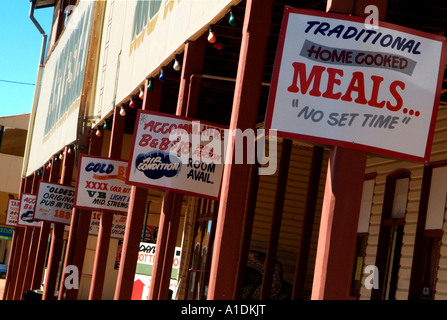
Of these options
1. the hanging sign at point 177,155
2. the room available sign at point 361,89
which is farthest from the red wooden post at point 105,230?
the room available sign at point 361,89

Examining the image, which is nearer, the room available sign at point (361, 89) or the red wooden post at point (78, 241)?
the room available sign at point (361, 89)

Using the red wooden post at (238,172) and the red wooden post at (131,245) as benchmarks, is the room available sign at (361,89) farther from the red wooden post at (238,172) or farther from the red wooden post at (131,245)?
the red wooden post at (131,245)

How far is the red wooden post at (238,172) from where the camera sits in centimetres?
790

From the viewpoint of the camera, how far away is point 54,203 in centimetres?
2100

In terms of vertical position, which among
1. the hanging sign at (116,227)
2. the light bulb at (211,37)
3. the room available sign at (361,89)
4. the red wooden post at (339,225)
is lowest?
the hanging sign at (116,227)

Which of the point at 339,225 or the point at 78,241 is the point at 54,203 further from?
the point at 339,225

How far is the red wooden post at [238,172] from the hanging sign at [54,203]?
42.7ft

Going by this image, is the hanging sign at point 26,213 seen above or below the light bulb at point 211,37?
below

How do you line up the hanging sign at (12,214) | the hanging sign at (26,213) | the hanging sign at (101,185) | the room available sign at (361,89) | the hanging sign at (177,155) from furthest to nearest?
Answer: the hanging sign at (12,214), the hanging sign at (26,213), the hanging sign at (101,185), the hanging sign at (177,155), the room available sign at (361,89)

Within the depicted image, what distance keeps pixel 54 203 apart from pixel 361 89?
16.3 m

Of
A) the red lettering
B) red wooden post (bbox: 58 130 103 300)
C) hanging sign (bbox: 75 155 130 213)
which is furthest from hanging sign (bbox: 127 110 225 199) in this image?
red wooden post (bbox: 58 130 103 300)

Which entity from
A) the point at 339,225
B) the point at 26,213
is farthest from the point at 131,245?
the point at 26,213

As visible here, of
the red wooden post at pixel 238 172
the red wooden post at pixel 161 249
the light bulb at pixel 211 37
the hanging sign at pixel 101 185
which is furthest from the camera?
the hanging sign at pixel 101 185
